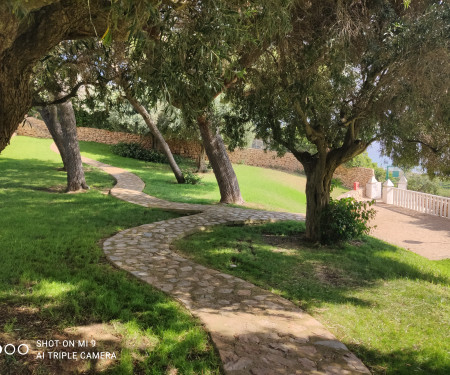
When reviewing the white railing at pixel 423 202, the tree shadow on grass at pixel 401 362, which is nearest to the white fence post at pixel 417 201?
the white railing at pixel 423 202

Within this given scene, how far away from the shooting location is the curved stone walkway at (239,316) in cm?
340

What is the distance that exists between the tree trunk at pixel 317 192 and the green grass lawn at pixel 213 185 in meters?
4.72

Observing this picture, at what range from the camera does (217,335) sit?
378cm

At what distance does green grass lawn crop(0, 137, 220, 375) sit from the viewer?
10.7ft

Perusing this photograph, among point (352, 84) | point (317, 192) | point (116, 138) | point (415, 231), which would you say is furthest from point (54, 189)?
point (116, 138)

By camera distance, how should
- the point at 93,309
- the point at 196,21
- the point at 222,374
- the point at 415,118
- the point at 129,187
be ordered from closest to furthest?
the point at 222,374, the point at 93,309, the point at 196,21, the point at 415,118, the point at 129,187

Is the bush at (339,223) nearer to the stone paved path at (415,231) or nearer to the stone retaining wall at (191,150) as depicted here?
the stone paved path at (415,231)

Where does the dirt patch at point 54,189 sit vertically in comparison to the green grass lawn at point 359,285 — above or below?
above

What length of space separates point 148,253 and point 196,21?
13.0ft

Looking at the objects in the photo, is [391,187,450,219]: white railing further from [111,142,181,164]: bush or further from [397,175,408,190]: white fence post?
[111,142,181,164]: bush

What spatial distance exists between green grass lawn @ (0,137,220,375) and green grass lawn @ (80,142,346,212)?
6350mm

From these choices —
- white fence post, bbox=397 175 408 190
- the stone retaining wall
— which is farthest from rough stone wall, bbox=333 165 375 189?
white fence post, bbox=397 175 408 190

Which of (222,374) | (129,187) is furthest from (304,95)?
(129,187)

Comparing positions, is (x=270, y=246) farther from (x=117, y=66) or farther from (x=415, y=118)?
(x=117, y=66)
